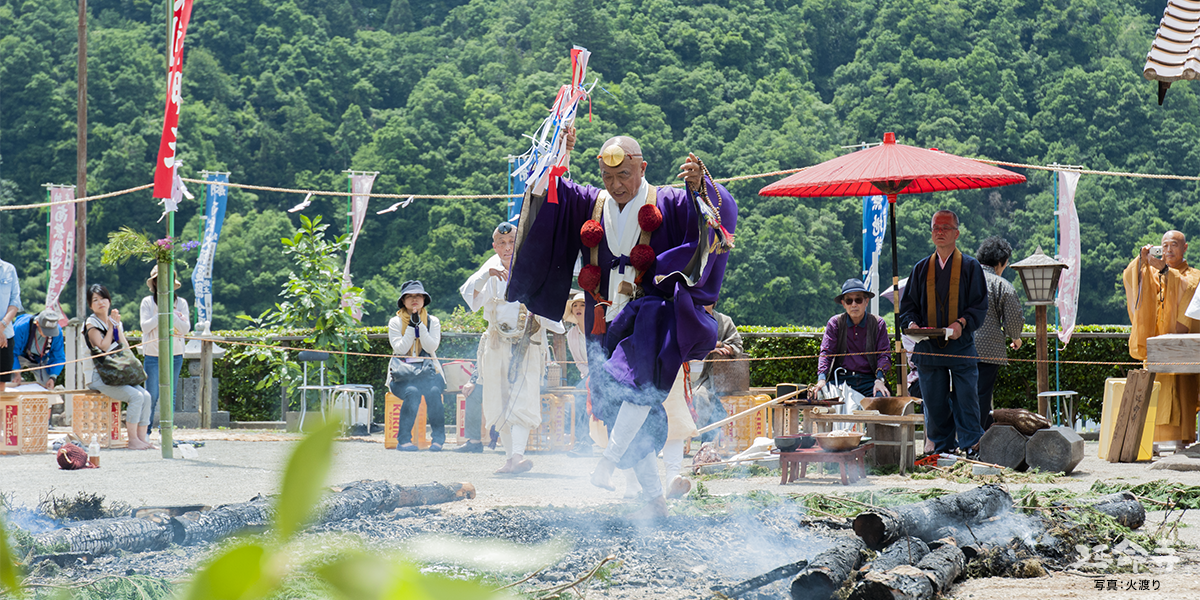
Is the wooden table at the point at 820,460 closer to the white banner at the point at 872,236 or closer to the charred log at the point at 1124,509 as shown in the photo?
the charred log at the point at 1124,509

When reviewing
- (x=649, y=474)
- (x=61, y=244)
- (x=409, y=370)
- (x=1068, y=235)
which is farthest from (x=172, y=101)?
(x=1068, y=235)

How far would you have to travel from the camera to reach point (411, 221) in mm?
33875

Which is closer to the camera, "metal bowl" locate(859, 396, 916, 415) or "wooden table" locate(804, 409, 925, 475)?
"wooden table" locate(804, 409, 925, 475)

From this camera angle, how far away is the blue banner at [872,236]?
12.8 meters

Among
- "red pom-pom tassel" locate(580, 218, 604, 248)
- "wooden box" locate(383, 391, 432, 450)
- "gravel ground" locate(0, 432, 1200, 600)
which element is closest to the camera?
"gravel ground" locate(0, 432, 1200, 600)

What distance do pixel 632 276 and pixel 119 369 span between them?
5422mm

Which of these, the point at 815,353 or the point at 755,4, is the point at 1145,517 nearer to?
the point at 815,353

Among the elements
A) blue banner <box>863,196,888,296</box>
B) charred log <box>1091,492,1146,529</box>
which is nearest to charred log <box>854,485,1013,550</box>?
charred log <box>1091,492,1146,529</box>

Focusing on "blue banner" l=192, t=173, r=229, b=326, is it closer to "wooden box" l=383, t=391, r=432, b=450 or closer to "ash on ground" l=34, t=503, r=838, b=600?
"wooden box" l=383, t=391, r=432, b=450

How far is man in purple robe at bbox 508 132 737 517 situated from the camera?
4637 millimetres

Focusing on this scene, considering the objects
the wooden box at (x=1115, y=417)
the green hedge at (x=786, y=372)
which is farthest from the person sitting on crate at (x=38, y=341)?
the wooden box at (x=1115, y=417)

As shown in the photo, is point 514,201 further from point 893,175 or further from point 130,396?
point 893,175

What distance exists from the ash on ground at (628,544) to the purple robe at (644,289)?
44cm

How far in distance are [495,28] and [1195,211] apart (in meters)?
24.1
